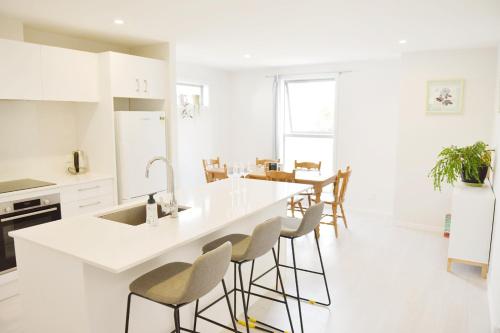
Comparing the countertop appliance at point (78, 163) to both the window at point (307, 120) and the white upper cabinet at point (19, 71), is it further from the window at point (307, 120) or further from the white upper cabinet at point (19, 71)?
the window at point (307, 120)

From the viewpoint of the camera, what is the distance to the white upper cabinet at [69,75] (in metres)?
3.72

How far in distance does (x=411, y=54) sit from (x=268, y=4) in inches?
117

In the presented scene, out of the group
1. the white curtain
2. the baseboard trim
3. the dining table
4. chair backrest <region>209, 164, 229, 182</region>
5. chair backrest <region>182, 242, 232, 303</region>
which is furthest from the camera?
the white curtain

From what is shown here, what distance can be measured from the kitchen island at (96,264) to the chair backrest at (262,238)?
199mm

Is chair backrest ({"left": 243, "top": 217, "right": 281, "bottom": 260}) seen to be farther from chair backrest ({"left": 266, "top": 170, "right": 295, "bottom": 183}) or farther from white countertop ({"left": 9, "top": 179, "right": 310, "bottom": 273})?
chair backrest ({"left": 266, "top": 170, "right": 295, "bottom": 183})

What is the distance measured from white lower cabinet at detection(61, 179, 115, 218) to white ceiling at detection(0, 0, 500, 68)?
5.43ft

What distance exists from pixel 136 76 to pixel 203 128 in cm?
248

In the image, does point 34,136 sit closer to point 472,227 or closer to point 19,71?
point 19,71

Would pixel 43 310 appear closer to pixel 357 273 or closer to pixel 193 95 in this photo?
pixel 357 273

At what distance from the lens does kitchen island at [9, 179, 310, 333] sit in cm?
186

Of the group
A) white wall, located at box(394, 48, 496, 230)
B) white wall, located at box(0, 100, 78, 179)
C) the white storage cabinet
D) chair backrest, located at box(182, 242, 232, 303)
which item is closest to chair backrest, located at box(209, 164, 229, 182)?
white wall, located at box(0, 100, 78, 179)

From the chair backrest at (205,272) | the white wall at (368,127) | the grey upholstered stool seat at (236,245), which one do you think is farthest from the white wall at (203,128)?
the chair backrest at (205,272)

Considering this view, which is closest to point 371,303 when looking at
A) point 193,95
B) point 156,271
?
point 156,271

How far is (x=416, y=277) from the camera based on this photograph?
3.76m
